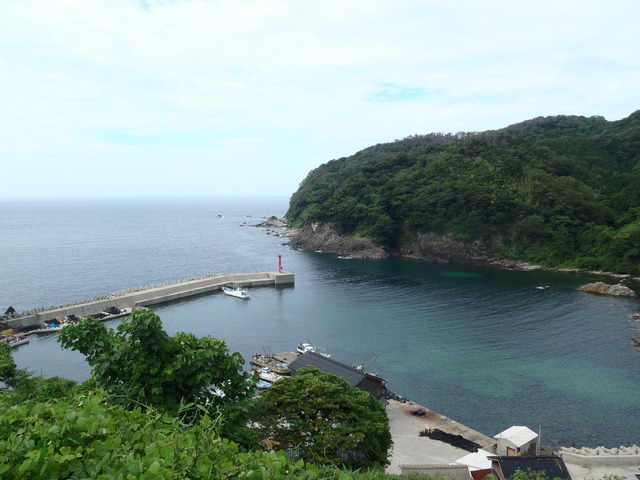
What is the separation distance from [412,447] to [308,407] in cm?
737

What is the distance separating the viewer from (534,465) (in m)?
14.0

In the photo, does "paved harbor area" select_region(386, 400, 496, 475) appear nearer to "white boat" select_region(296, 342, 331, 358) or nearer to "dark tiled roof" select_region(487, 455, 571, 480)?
"dark tiled roof" select_region(487, 455, 571, 480)

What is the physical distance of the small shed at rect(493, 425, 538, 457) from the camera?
1669cm

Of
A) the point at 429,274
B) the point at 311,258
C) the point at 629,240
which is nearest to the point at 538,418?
the point at 429,274

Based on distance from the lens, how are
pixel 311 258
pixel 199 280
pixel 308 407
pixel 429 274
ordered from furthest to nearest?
pixel 311 258
pixel 429 274
pixel 199 280
pixel 308 407

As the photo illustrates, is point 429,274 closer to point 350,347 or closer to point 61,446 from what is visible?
point 350,347

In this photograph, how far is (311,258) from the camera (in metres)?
66.7

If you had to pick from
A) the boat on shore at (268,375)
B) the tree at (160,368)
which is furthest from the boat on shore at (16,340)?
the tree at (160,368)

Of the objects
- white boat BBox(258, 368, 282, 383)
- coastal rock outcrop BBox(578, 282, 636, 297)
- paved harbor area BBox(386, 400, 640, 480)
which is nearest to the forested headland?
coastal rock outcrop BBox(578, 282, 636, 297)

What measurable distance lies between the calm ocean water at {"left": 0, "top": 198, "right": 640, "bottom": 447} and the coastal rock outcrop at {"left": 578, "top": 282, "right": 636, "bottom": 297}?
174 centimetres

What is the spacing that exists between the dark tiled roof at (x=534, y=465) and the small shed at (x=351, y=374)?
7.49 metres

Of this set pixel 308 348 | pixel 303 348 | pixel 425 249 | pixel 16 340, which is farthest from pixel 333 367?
pixel 425 249

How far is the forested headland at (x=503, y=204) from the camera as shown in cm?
5794

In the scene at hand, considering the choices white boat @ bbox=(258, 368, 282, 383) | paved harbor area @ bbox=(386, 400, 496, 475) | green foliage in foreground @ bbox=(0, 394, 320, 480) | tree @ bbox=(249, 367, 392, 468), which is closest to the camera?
green foliage in foreground @ bbox=(0, 394, 320, 480)
